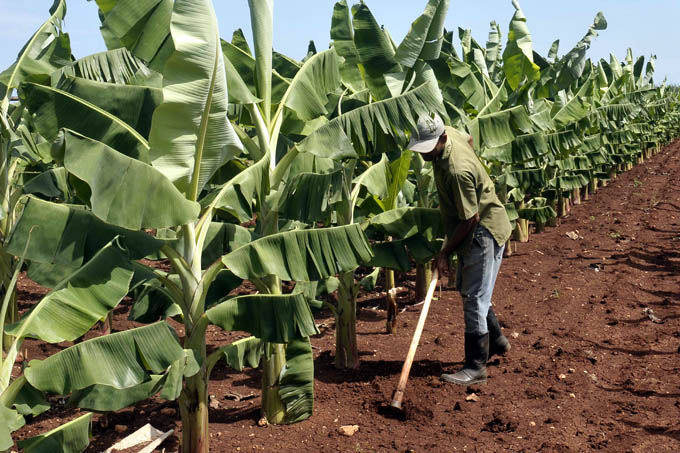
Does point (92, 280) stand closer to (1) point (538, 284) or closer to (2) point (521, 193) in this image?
(1) point (538, 284)

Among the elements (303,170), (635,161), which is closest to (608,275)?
(303,170)

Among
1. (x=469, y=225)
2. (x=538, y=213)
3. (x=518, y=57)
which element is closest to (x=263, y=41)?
(x=469, y=225)

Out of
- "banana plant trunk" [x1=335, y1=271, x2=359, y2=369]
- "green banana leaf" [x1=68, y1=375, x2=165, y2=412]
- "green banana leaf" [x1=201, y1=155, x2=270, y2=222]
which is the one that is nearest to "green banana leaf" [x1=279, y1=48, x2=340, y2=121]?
"green banana leaf" [x1=201, y1=155, x2=270, y2=222]

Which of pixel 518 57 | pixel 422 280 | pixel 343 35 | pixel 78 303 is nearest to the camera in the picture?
pixel 78 303

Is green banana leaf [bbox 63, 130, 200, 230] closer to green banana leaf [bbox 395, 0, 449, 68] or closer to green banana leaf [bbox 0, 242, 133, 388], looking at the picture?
A: green banana leaf [bbox 0, 242, 133, 388]

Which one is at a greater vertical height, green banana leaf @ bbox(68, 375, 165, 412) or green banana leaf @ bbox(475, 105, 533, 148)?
green banana leaf @ bbox(475, 105, 533, 148)

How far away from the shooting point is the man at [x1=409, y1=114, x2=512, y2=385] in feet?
17.5

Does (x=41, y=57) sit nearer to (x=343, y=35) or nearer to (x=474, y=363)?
(x=343, y=35)

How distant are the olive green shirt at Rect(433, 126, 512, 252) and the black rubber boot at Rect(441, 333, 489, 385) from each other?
2.71 ft

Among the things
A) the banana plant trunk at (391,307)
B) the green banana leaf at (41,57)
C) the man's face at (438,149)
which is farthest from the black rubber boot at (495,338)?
the green banana leaf at (41,57)

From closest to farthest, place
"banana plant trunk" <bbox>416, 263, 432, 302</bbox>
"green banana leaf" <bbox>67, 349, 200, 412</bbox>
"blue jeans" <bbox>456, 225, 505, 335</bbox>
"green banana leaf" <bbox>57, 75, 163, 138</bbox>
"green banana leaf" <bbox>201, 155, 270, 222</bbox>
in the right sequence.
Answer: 1. "green banana leaf" <bbox>67, 349, 200, 412</bbox>
2. "green banana leaf" <bbox>201, 155, 270, 222</bbox>
3. "green banana leaf" <bbox>57, 75, 163, 138</bbox>
4. "blue jeans" <bbox>456, 225, 505, 335</bbox>
5. "banana plant trunk" <bbox>416, 263, 432, 302</bbox>

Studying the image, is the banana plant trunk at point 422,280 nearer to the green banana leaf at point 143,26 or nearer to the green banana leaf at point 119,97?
the green banana leaf at point 119,97

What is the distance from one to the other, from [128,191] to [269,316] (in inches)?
45.9

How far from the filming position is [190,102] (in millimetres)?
3781
